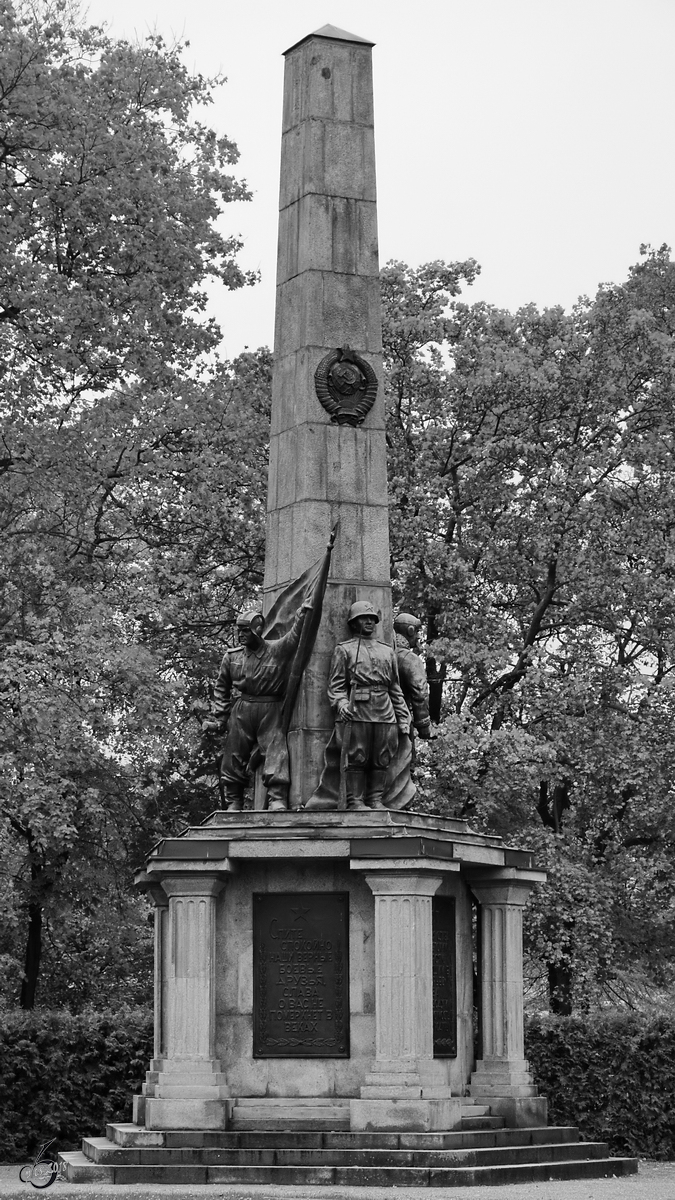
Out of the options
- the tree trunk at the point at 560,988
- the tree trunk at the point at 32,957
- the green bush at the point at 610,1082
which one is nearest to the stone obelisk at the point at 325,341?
the green bush at the point at 610,1082

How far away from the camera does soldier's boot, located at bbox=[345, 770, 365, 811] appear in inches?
718

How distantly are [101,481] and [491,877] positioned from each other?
10.8 metres

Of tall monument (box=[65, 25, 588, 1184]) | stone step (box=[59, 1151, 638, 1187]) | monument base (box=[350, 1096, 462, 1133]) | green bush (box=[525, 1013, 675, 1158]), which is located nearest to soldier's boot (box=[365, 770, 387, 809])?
tall monument (box=[65, 25, 588, 1184])

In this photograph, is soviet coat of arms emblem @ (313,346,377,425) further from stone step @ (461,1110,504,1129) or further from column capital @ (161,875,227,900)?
stone step @ (461,1110,504,1129)

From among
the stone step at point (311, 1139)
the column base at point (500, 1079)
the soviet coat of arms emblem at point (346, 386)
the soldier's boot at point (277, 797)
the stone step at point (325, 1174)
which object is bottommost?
the stone step at point (325, 1174)

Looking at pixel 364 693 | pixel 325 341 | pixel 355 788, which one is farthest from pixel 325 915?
pixel 325 341

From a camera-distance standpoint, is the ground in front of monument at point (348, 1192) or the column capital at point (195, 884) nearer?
the ground in front of monument at point (348, 1192)

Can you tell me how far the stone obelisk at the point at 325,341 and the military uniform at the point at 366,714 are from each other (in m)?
0.43

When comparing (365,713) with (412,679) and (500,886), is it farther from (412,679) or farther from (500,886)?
(500,886)

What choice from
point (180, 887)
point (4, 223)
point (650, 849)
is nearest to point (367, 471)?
point (180, 887)

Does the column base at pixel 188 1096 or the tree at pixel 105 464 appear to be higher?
the tree at pixel 105 464

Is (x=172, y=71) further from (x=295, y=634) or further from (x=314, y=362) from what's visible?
→ (x=295, y=634)

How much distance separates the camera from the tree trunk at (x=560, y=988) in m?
30.7

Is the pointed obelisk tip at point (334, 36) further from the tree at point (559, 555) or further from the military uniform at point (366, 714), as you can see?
the tree at point (559, 555)
